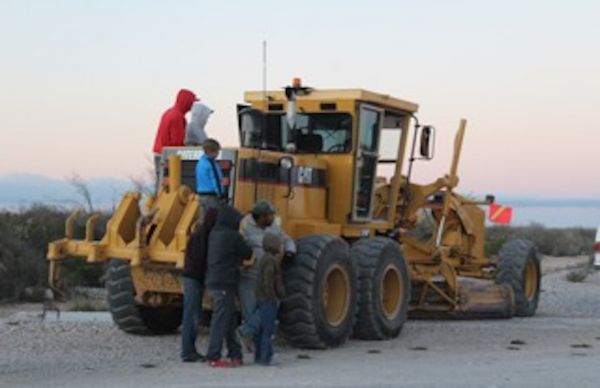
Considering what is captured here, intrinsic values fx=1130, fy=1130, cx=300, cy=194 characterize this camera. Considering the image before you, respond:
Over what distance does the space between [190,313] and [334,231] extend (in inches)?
137

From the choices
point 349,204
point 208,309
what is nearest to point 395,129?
point 349,204

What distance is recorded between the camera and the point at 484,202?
20.5 metres

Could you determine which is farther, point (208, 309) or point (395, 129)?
point (395, 129)

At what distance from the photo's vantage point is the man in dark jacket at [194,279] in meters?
13.0

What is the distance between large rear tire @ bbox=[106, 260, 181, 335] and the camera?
599 inches

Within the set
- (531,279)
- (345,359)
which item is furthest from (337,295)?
(531,279)

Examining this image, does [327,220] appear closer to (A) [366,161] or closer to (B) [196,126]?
(A) [366,161]

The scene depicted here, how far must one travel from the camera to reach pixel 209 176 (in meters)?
13.5

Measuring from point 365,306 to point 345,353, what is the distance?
4.50 feet

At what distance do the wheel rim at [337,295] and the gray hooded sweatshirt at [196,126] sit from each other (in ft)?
8.28

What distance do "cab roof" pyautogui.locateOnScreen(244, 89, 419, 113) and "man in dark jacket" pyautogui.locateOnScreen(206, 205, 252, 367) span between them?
12.7ft

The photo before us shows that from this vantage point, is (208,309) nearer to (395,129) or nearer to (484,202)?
(395,129)

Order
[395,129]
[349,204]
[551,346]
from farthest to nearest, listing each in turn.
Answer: [395,129] → [349,204] → [551,346]

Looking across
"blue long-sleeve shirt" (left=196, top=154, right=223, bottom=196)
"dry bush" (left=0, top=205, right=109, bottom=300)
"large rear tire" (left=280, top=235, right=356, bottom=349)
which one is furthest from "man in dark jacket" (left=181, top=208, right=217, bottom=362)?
"dry bush" (left=0, top=205, right=109, bottom=300)
